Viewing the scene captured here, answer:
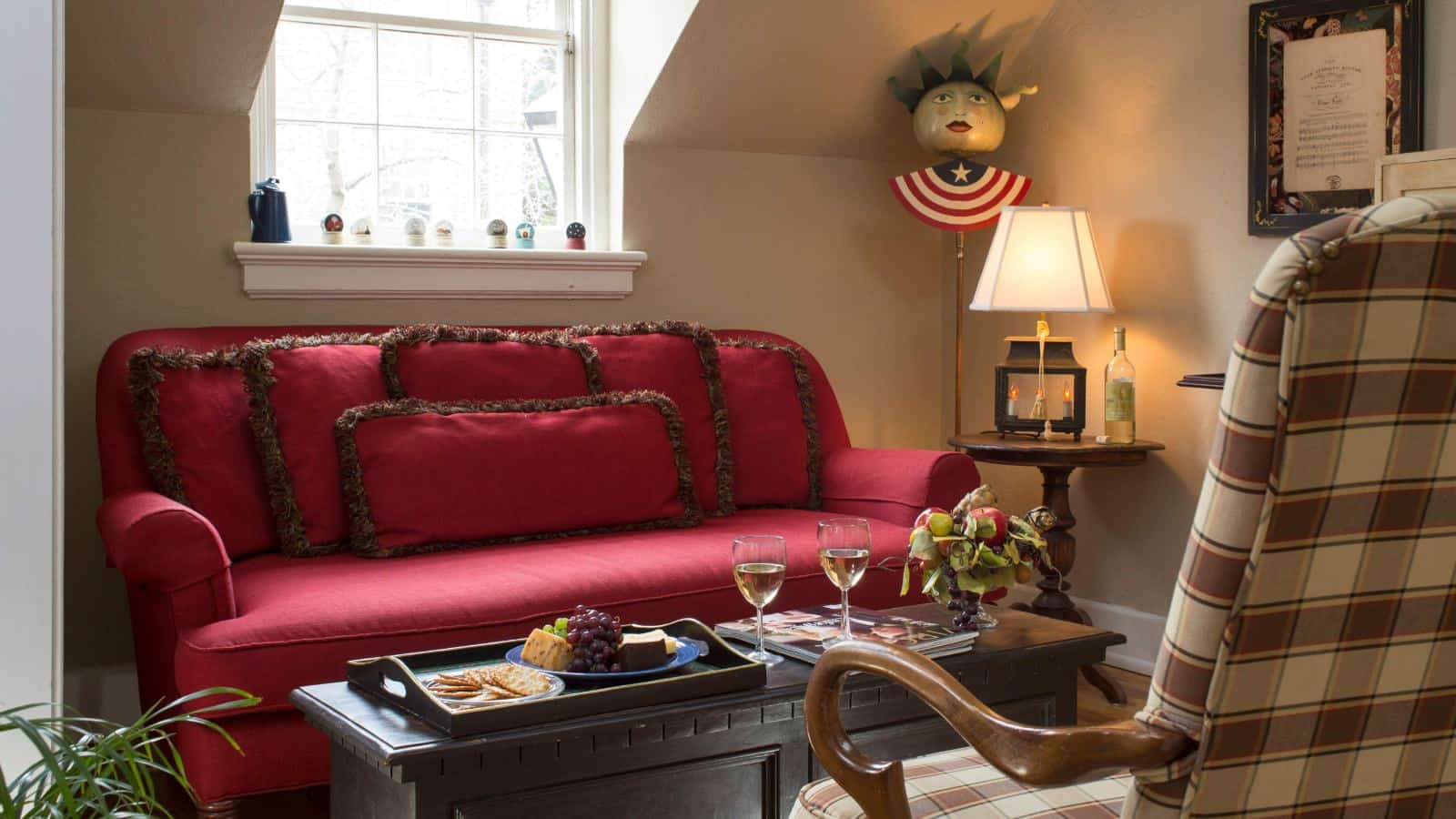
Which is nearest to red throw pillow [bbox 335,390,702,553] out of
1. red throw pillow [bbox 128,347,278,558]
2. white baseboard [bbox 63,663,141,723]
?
red throw pillow [bbox 128,347,278,558]

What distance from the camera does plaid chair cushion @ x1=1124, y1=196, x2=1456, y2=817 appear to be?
910 millimetres

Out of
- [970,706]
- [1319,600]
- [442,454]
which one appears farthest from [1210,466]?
[442,454]

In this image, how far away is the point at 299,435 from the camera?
9.64 ft

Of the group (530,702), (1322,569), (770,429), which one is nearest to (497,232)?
(770,429)

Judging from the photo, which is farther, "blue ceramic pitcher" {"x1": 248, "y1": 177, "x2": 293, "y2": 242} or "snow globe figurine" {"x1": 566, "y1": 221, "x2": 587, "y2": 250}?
"snow globe figurine" {"x1": 566, "y1": 221, "x2": 587, "y2": 250}

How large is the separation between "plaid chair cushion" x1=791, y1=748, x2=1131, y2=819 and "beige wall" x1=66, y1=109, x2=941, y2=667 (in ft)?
7.79

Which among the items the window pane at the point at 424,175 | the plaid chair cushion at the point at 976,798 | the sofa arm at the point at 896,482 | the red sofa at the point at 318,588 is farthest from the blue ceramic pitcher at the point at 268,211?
the plaid chair cushion at the point at 976,798

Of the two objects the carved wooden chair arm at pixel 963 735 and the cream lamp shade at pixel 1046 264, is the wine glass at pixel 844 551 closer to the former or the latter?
the carved wooden chair arm at pixel 963 735

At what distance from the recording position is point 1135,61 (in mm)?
3811

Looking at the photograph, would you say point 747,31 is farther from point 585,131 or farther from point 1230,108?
point 1230,108

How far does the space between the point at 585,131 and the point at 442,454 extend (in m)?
1.41

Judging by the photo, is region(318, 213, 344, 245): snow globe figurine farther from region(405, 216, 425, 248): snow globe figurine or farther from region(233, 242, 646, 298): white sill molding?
region(405, 216, 425, 248): snow globe figurine

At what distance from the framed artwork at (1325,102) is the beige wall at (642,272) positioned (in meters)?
1.25

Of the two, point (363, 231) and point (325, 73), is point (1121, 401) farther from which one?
point (325, 73)
